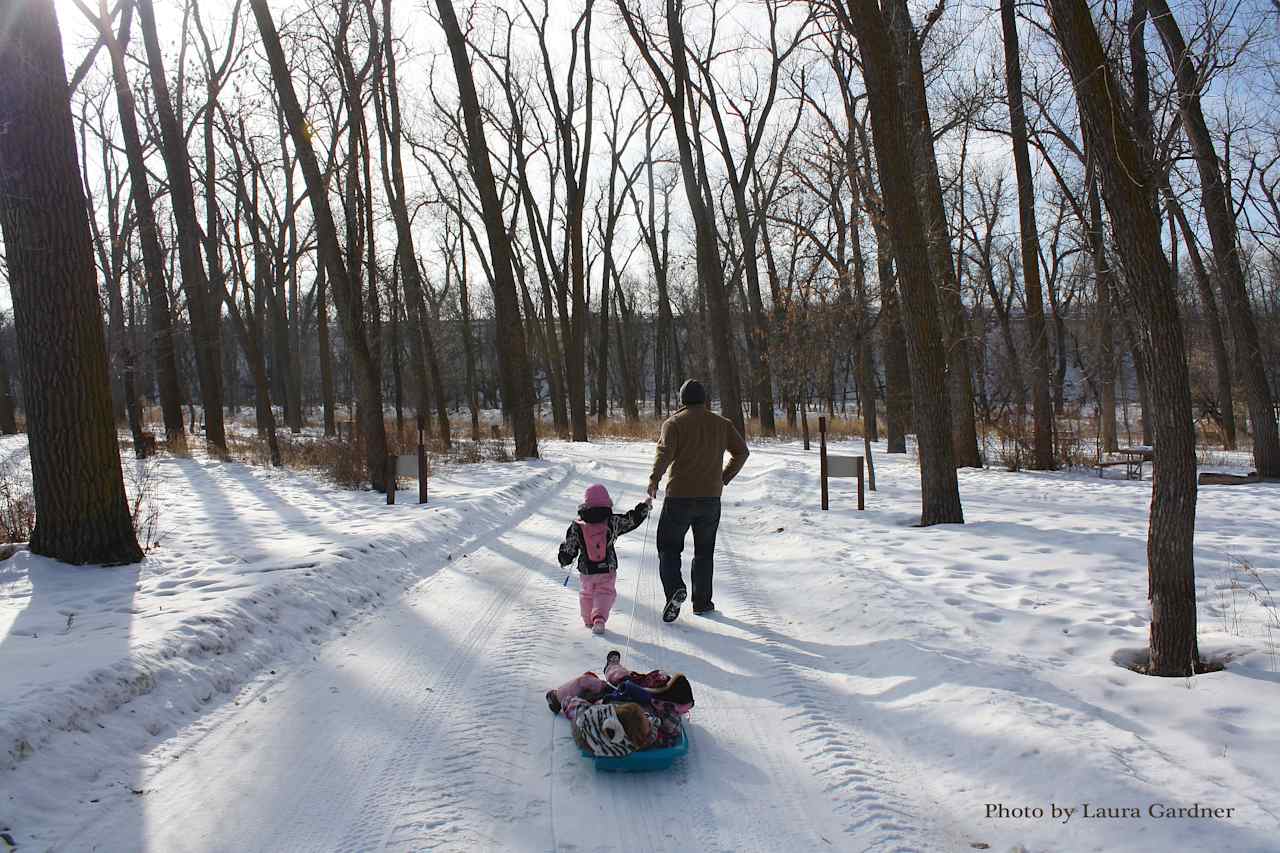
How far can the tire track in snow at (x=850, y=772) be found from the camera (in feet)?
10.6

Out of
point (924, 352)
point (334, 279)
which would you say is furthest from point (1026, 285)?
point (334, 279)

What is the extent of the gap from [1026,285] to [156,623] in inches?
627

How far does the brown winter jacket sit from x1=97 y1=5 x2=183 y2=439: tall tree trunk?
57.6ft

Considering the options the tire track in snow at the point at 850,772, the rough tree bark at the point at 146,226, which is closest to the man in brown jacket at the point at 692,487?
the tire track in snow at the point at 850,772

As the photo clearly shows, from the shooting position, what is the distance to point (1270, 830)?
2.95 metres

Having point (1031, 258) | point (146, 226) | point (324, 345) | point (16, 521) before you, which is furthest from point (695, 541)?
point (324, 345)

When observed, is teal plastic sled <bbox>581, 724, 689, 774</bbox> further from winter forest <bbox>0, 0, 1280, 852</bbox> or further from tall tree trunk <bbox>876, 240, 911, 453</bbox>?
tall tree trunk <bbox>876, 240, 911, 453</bbox>

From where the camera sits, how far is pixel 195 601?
5973 millimetres

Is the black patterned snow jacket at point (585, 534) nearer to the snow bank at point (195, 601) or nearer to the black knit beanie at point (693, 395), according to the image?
the black knit beanie at point (693, 395)

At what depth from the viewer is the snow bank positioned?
4.23 m

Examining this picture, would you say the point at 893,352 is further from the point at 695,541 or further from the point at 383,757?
the point at 383,757

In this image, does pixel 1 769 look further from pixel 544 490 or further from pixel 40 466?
pixel 544 490

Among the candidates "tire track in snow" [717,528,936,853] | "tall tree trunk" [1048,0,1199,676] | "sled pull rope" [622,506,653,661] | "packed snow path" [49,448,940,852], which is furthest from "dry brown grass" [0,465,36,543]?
"tall tree trunk" [1048,0,1199,676]

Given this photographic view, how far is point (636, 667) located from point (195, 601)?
11.3 ft
